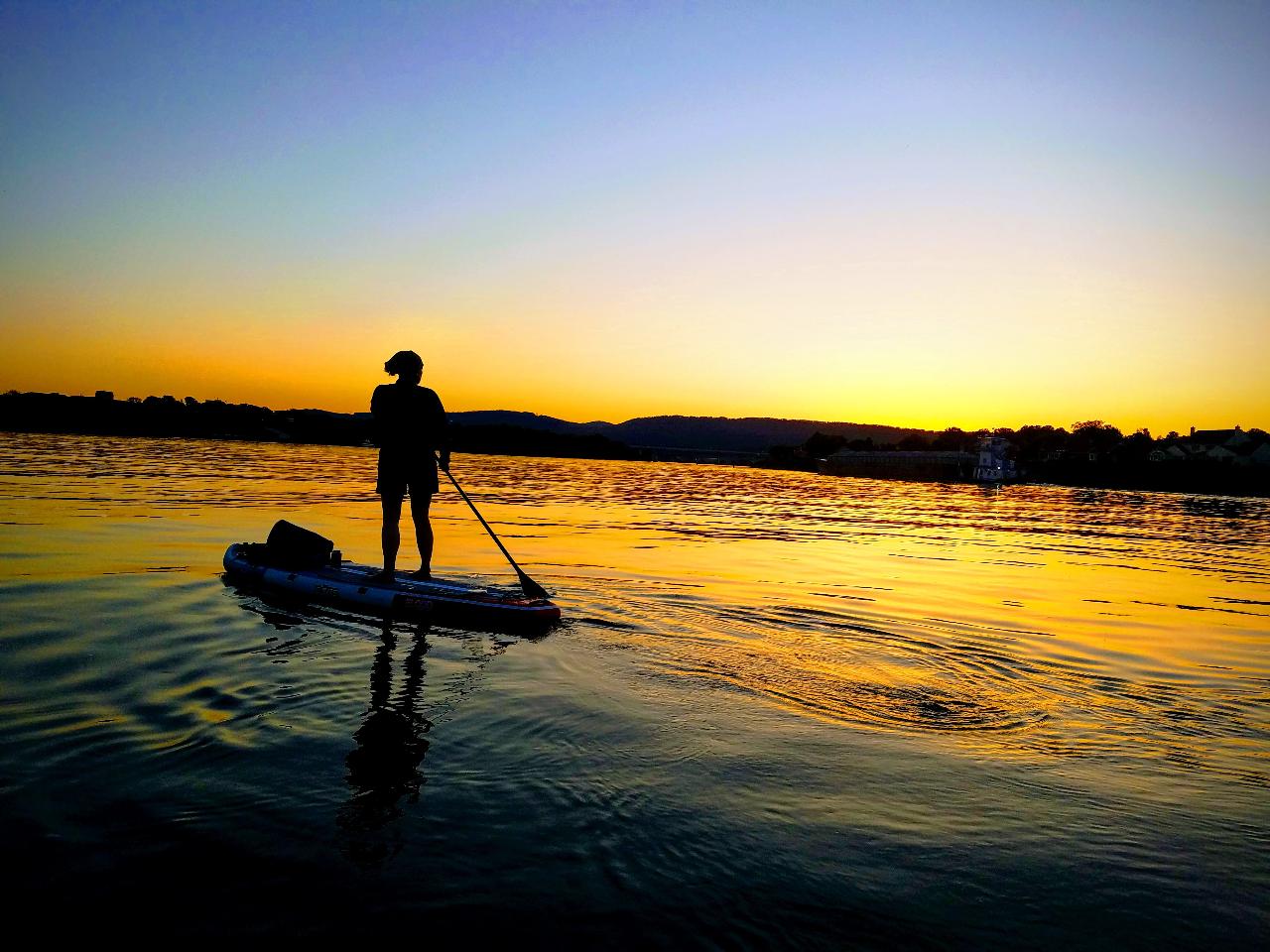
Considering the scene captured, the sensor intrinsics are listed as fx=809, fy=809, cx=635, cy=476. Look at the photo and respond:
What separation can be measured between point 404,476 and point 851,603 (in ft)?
24.2

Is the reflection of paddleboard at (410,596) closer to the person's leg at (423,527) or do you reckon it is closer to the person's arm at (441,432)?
the person's leg at (423,527)

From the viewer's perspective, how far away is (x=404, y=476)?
1116 cm

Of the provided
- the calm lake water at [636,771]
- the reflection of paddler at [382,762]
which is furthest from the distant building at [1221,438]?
the reflection of paddler at [382,762]

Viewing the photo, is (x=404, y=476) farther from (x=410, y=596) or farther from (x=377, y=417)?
(x=410, y=596)

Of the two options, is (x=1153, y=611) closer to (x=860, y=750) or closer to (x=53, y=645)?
(x=860, y=750)

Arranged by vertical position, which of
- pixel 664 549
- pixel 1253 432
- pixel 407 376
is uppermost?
pixel 1253 432

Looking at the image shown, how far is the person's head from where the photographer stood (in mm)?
10906

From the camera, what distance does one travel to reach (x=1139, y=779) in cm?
591

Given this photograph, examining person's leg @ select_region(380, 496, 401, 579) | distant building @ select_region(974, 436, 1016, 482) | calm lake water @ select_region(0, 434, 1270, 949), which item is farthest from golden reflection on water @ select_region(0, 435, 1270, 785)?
distant building @ select_region(974, 436, 1016, 482)

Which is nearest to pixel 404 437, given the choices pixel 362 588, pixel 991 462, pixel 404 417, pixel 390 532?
pixel 404 417

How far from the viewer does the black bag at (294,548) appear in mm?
12273

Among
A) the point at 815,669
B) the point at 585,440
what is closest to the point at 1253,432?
the point at 585,440

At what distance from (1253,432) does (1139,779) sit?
14398 cm

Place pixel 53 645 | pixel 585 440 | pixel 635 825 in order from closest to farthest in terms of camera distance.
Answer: pixel 635 825 < pixel 53 645 < pixel 585 440
